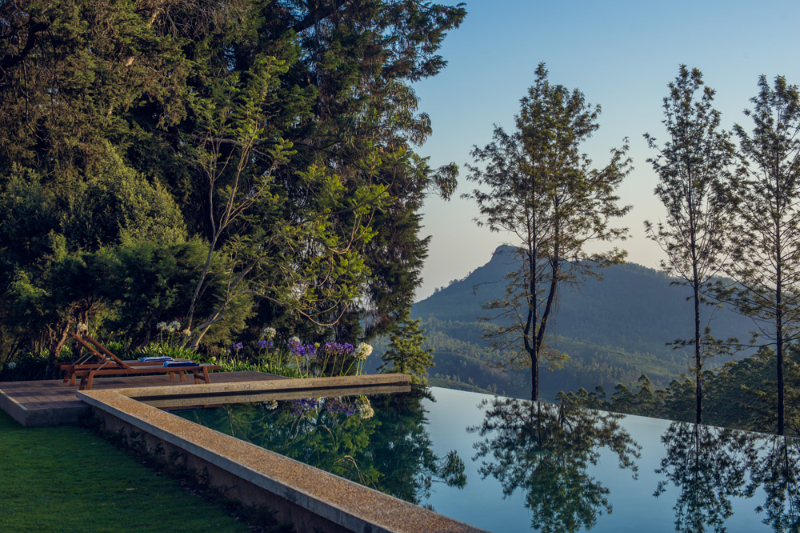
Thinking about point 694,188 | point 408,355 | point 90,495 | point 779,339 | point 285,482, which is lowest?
point 90,495

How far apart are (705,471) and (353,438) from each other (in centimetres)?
345

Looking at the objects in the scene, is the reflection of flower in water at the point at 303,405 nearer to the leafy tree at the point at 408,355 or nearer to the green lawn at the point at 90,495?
the green lawn at the point at 90,495

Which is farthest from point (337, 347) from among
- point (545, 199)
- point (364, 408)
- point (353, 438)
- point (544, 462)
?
point (545, 199)

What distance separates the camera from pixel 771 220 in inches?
577

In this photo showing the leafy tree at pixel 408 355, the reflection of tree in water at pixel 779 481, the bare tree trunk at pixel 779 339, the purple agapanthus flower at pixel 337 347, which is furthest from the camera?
the leafy tree at pixel 408 355

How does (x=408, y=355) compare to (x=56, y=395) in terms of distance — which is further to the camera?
(x=408, y=355)

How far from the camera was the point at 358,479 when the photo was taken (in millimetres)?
4727

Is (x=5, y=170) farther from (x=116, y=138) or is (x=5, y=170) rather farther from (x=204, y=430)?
(x=204, y=430)

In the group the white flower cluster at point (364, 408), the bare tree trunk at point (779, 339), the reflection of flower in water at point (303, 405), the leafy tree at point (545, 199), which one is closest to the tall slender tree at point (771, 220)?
the bare tree trunk at point (779, 339)

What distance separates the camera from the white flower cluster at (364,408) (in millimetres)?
7949

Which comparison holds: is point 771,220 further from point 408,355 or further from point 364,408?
point 364,408

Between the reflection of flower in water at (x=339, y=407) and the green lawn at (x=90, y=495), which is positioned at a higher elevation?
the reflection of flower in water at (x=339, y=407)

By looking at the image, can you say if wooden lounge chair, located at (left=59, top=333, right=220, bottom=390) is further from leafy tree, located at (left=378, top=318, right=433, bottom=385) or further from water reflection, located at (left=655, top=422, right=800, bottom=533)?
leafy tree, located at (left=378, top=318, right=433, bottom=385)

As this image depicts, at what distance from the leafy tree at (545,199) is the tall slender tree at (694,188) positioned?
1.16 metres
